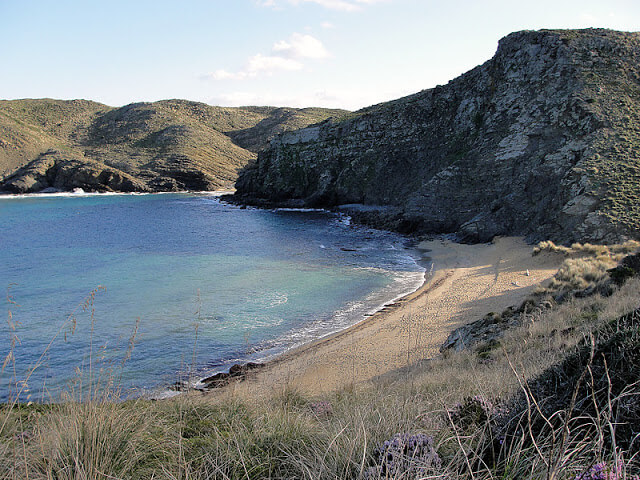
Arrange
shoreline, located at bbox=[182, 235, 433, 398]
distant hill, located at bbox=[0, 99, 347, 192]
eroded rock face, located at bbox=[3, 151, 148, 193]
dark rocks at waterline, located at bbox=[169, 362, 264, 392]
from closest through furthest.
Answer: dark rocks at waterline, located at bbox=[169, 362, 264, 392] < shoreline, located at bbox=[182, 235, 433, 398] < eroded rock face, located at bbox=[3, 151, 148, 193] < distant hill, located at bbox=[0, 99, 347, 192]

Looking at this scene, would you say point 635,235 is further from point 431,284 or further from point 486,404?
point 486,404

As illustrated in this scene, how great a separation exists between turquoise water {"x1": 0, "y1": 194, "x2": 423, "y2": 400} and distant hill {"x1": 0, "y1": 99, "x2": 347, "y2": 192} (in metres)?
44.4

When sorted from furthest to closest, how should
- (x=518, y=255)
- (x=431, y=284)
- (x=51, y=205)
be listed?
(x=51, y=205), (x=518, y=255), (x=431, y=284)

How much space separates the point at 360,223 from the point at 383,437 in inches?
1426

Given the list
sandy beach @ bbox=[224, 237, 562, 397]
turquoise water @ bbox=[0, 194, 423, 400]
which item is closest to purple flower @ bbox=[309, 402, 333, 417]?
sandy beach @ bbox=[224, 237, 562, 397]

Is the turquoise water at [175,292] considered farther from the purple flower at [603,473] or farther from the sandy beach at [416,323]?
the purple flower at [603,473]

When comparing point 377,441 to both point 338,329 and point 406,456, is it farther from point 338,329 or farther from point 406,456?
point 338,329

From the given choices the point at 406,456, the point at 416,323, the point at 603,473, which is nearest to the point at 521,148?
the point at 416,323

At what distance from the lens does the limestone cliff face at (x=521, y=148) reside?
22.4 metres

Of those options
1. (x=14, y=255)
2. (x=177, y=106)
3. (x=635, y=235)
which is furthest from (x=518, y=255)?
(x=177, y=106)

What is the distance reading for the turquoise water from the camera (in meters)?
10.3

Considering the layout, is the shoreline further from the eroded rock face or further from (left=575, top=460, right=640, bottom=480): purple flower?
the eroded rock face

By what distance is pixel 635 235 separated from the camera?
744 inches

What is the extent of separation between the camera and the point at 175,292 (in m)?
16.9
